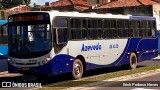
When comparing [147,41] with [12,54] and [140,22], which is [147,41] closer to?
[140,22]

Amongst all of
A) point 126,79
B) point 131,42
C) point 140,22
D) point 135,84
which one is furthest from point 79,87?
point 140,22

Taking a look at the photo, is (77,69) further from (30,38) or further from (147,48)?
(147,48)

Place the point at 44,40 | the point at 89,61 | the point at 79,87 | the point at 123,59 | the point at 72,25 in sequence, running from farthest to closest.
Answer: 1. the point at 123,59
2. the point at 89,61
3. the point at 72,25
4. the point at 44,40
5. the point at 79,87

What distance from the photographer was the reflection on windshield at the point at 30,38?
16328 mm

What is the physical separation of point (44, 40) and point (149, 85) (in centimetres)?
446

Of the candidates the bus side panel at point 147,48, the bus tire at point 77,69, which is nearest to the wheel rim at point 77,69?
the bus tire at point 77,69

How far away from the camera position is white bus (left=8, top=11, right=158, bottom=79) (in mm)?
16328

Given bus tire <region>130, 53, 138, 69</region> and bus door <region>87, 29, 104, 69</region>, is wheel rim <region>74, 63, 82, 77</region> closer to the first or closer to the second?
bus door <region>87, 29, 104, 69</region>

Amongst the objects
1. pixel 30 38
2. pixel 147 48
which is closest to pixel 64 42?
pixel 30 38

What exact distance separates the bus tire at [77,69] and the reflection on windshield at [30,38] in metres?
2.06

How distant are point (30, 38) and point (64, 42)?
1453mm

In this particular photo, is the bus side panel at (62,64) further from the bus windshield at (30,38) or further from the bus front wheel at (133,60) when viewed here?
the bus front wheel at (133,60)

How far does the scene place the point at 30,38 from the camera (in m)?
16.5

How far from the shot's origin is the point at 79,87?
14086 mm
